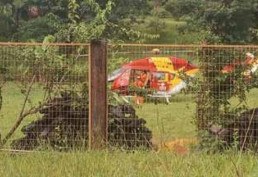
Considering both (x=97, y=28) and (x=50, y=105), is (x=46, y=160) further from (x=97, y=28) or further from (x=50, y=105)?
(x=97, y=28)

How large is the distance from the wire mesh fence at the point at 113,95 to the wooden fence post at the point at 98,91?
78mm

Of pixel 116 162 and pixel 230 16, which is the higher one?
pixel 230 16

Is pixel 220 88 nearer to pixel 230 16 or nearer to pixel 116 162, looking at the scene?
pixel 116 162

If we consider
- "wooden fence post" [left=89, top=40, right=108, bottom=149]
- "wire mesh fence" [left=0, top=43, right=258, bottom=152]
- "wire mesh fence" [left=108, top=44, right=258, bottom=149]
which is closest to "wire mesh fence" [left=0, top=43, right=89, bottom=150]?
"wire mesh fence" [left=0, top=43, right=258, bottom=152]

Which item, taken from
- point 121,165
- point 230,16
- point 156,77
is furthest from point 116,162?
point 230,16

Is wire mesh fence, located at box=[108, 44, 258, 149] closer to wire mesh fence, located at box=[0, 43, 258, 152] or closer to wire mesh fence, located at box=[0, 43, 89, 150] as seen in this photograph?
wire mesh fence, located at box=[0, 43, 258, 152]

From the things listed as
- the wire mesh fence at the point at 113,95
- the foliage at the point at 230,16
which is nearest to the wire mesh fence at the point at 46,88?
the wire mesh fence at the point at 113,95

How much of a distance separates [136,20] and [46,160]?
28.3 m

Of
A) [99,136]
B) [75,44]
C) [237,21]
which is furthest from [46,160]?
[237,21]

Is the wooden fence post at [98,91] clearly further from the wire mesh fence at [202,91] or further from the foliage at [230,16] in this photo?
the foliage at [230,16]

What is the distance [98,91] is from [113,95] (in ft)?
0.83

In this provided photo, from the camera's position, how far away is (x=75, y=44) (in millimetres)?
8602

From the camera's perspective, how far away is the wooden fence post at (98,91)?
8.48 metres

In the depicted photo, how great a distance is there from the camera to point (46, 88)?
8656 millimetres
